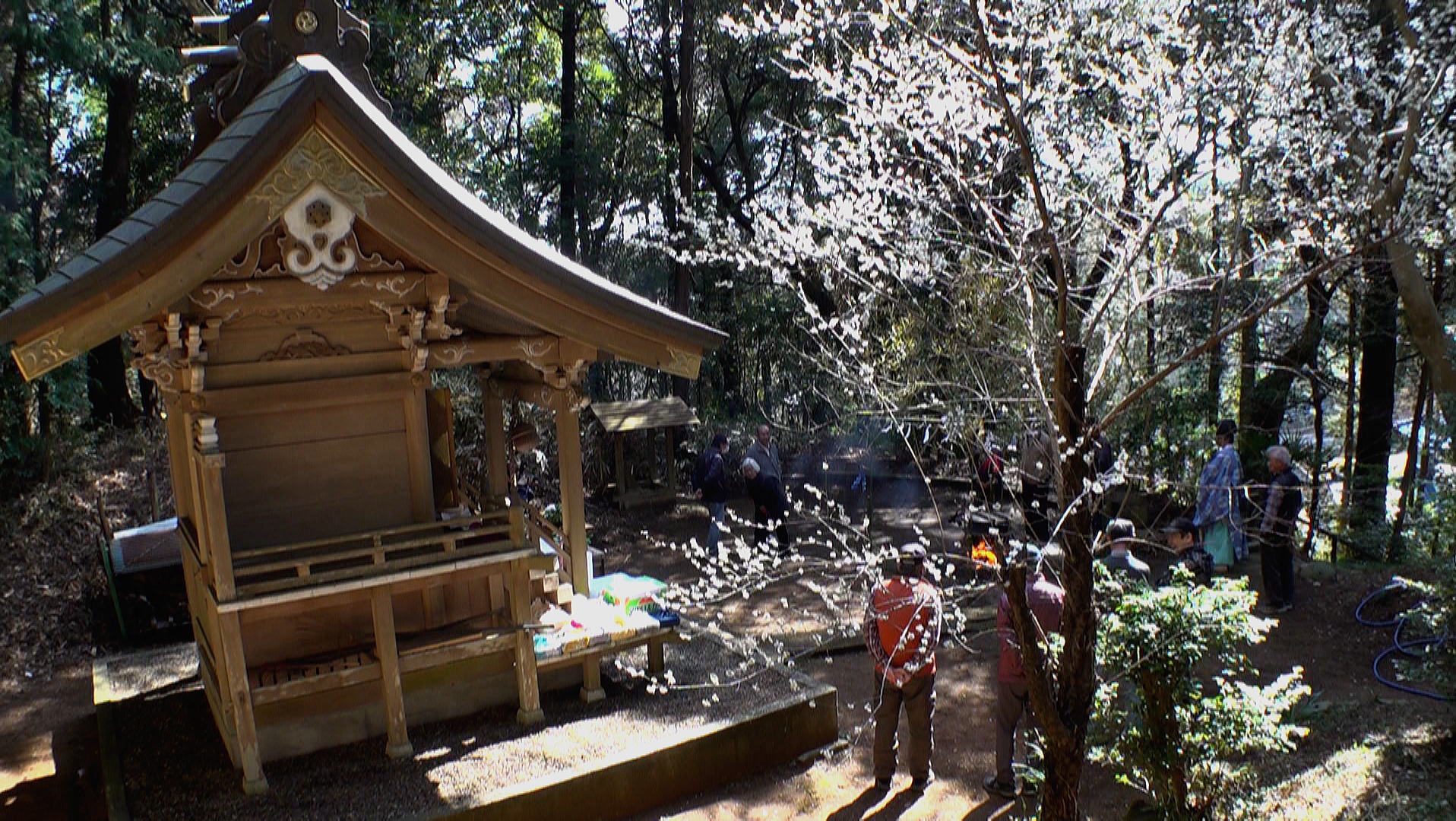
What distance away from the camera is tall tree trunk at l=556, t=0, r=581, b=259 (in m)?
15.2

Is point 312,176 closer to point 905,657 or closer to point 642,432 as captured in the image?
point 905,657

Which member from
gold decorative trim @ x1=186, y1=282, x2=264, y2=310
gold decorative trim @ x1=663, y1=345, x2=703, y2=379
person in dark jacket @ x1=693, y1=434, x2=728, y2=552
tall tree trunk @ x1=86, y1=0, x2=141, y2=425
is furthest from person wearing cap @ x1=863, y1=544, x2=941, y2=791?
tall tree trunk @ x1=86, y1=0, x2=141, y2=425

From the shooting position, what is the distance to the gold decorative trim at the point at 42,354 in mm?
4281

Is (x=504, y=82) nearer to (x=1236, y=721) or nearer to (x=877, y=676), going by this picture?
(x=877, y=676)

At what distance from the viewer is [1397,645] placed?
23.9 feet

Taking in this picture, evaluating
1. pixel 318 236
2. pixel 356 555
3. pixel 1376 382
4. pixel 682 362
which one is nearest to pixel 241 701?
pixel 356 555

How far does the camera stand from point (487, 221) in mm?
5020

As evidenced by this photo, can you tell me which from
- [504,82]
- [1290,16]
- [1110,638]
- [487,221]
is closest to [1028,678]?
[1110,638]

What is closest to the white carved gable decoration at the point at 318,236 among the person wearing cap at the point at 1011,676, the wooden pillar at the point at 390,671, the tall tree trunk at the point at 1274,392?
the wooden pillar at the point at 390,671

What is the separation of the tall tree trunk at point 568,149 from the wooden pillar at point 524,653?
10.2 meters

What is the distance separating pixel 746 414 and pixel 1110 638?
11.6 metres

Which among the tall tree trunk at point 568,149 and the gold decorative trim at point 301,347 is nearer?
the gold decorative trim at point 301,347

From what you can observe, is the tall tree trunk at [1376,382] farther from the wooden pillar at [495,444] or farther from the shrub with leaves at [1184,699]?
the wooden pillar at [495,444]

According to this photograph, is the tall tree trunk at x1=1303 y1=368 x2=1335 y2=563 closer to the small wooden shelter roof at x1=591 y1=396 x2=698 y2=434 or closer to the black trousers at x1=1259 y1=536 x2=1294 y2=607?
the black trousers at x1=1259 y1=536 x2=1294 y2=607
